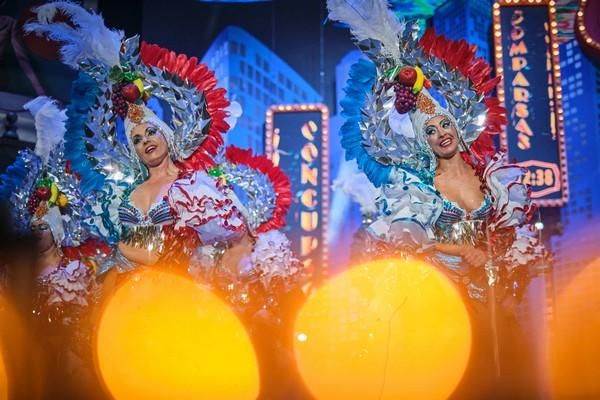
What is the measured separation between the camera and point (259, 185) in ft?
18.2

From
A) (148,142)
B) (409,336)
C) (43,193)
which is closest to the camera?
(409,336)

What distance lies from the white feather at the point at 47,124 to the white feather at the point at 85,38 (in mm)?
1030

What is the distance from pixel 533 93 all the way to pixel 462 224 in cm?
239

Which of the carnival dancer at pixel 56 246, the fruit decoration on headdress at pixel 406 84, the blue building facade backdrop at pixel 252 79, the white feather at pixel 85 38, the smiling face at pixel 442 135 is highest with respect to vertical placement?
the blue building facade backdrop at pixel 252 79

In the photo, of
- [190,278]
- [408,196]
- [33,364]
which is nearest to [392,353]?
[408,196]

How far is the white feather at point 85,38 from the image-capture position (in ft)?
14.3

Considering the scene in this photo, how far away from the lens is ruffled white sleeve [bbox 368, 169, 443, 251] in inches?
153

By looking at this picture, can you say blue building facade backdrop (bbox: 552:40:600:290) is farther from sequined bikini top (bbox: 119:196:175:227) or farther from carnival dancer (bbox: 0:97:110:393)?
carnival dancer (bbox: 0:97:110:393)

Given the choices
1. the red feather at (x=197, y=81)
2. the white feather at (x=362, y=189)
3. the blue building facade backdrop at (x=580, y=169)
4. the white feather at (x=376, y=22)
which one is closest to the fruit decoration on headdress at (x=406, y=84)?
the white feather at (x=376, y=22)

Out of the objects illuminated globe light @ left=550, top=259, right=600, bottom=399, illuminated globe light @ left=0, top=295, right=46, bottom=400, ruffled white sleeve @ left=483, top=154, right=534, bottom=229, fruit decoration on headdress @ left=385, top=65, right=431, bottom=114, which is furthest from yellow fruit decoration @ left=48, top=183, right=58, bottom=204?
illuminated globe light @ left=550, top=259, right=600, bottom=399

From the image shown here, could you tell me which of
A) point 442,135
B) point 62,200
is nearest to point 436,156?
point 442,135

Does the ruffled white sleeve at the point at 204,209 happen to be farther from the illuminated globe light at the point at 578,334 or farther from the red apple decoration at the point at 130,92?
the illuminated globe light at the point at 578,334

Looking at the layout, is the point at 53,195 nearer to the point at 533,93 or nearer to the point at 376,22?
the point at 376,22

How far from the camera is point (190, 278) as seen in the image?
418 cm
